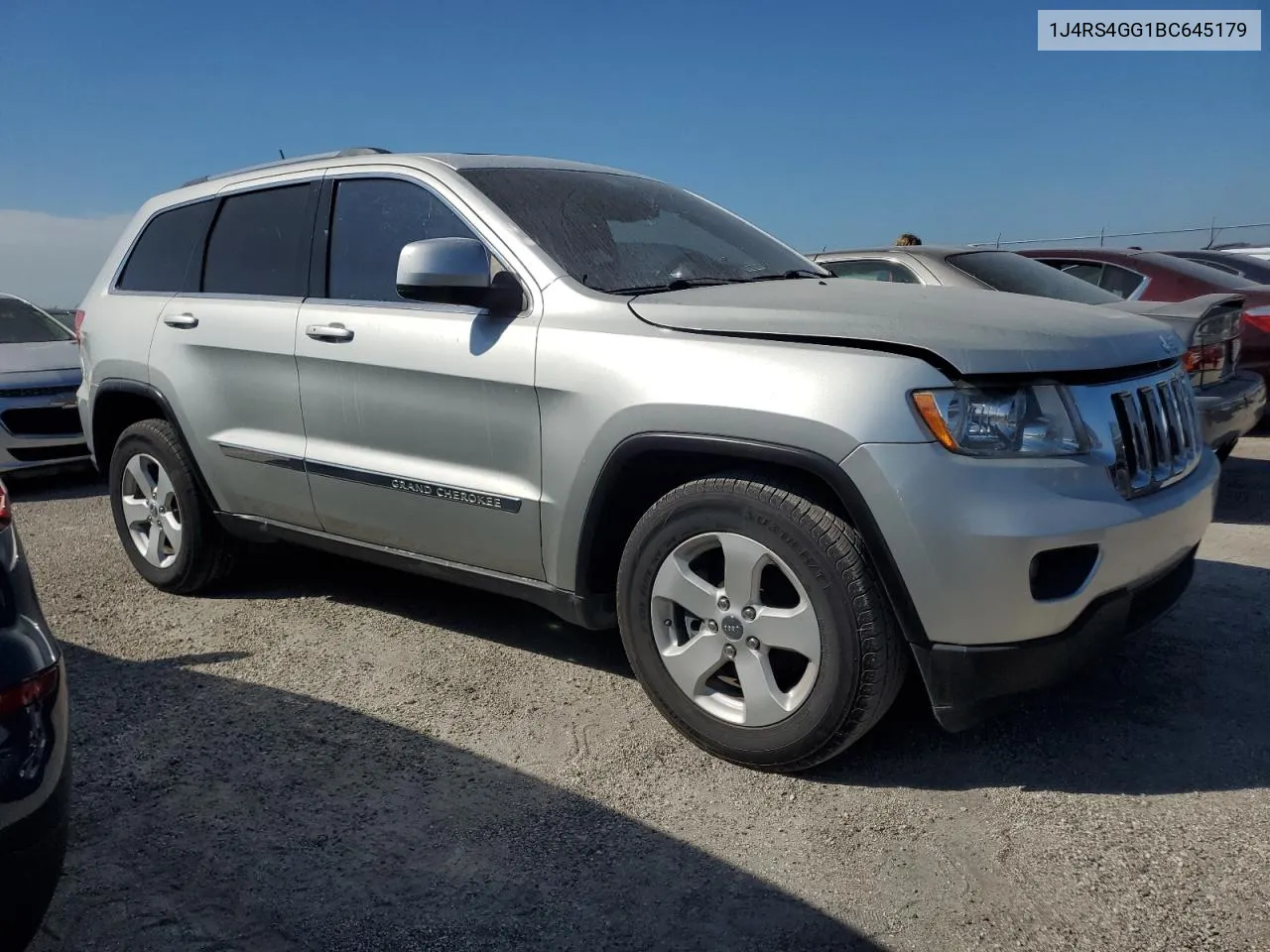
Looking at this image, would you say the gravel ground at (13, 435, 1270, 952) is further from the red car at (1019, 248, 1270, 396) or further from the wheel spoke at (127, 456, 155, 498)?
the red car at (1019, 248, 1270, 396)

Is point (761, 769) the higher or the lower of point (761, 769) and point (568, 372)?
the lower

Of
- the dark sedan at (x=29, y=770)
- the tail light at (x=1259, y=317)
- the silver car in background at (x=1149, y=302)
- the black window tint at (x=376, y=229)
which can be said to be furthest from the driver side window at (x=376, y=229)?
the tail light at (x=1259, y=317)

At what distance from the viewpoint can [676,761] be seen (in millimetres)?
3029

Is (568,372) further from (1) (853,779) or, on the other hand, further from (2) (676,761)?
(1) (853,779)

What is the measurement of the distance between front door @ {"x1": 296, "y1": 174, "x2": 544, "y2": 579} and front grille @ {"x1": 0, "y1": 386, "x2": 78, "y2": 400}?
4.81m

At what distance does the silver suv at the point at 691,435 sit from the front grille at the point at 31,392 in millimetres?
3932

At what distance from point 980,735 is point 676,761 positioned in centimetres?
91

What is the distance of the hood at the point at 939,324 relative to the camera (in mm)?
2586

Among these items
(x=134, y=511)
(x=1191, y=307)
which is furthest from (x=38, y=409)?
(x=1191, y=307)

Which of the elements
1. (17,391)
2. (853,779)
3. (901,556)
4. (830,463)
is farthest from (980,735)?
(17,391)

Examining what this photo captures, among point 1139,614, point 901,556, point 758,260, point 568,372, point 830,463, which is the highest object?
point 758,260

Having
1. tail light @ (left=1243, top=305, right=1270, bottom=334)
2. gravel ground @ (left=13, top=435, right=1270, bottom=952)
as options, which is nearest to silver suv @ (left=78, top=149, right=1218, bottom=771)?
gravel ground @ (left=13, top=435, right=1270, bottom=952)

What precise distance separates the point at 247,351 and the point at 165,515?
1.04 metres

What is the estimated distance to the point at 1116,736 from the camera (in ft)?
10.1
